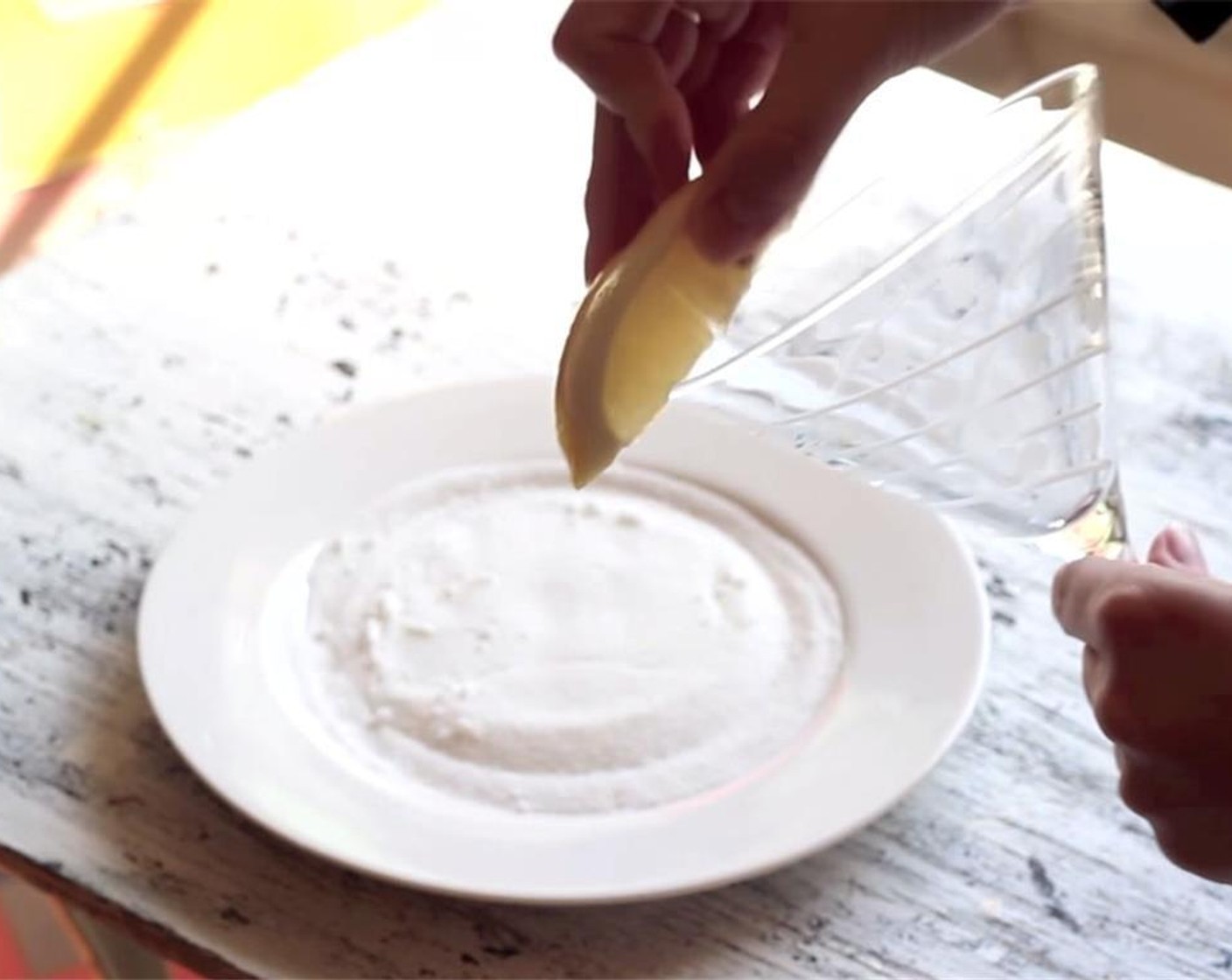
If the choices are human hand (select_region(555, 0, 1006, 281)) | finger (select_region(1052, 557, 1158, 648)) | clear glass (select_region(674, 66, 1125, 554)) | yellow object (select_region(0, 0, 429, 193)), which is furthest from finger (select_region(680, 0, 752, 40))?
yellow object (select_region(0, 0, 429, 193))

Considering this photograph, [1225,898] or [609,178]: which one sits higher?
[609,178]

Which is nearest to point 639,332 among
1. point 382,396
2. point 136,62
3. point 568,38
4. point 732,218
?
point 732,218

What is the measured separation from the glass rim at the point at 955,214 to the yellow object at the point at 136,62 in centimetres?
150

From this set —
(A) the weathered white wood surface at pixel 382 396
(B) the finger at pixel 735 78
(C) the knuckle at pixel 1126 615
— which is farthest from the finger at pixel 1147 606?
(B) the finger at pixel 735 78

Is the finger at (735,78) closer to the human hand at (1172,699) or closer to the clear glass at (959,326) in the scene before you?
the clear glass at (959,326)

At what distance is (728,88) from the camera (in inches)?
25.6

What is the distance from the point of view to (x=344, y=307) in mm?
866

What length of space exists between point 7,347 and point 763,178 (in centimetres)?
50

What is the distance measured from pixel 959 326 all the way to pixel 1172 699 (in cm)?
13

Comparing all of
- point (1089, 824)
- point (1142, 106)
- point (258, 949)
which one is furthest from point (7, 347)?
point (1142, 106)

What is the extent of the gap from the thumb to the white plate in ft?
→ 0.64

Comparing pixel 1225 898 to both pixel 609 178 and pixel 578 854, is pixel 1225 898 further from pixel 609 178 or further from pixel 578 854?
pixel 609 178

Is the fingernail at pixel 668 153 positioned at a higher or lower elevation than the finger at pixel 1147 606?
higher

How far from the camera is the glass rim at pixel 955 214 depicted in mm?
496
